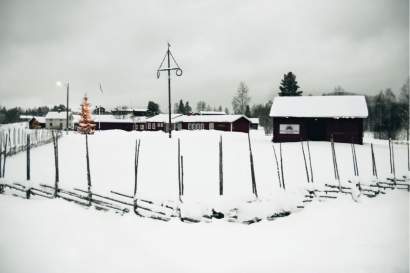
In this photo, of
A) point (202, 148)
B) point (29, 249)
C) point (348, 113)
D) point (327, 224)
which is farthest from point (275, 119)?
point (29, 249)

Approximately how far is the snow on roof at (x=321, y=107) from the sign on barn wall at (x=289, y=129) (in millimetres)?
1092

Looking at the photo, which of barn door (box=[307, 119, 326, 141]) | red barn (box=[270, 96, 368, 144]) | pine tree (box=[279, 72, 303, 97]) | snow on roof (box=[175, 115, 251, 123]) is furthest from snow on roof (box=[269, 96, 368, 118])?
pine tree (box=[279, 72, 303, 97])

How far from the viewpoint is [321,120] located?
22578mm

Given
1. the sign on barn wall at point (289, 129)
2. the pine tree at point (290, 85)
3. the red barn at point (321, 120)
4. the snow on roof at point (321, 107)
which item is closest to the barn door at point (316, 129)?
the red barn at point (321, 120)

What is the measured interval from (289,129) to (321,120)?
3.36m

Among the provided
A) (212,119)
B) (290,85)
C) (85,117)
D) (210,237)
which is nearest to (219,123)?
(212,119)

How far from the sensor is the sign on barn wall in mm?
22625

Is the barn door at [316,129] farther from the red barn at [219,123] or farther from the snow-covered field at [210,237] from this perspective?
the red barn at [219,123]

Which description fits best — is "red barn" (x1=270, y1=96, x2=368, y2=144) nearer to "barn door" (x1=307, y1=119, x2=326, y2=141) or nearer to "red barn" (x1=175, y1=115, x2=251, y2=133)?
"barn door" (x1=307, y1=119, x2=326, y2=141)

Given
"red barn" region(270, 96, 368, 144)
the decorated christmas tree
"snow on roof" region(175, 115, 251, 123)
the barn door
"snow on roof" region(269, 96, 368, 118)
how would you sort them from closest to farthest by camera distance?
1. "red barn" region(270, 96, 368, 144)
2. "snow on roof" region(269, 96, 368, 118)
3. the barn door
4. the decorated christmas tree
5. "snow on roof" region(175, 115, 251, 123)

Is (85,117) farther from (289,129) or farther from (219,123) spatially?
(289,129)

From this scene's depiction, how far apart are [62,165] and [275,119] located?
1935cm

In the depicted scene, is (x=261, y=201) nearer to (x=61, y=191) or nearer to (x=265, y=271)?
(x=265, y=271)

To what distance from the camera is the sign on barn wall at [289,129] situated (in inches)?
891
